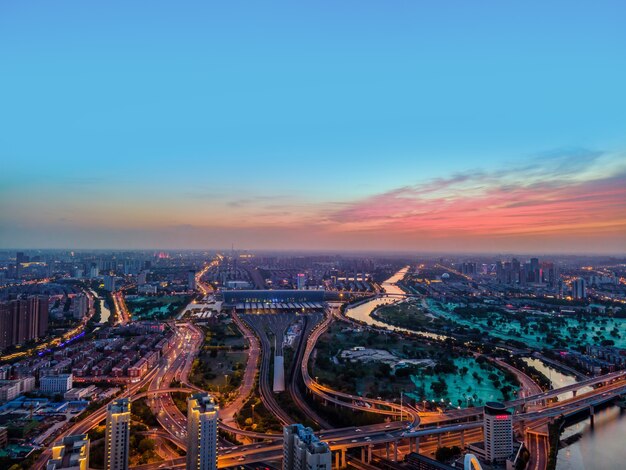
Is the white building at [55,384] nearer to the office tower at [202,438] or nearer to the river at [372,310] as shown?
the office tower at [202,438]

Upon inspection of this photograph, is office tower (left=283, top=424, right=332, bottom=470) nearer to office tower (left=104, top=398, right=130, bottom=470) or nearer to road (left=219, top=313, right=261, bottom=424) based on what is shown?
office tower (left=104, top=398, right=130, bottom=470)

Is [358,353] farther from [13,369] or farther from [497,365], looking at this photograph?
[13,369]

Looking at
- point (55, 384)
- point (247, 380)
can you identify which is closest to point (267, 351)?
point (247, 380)

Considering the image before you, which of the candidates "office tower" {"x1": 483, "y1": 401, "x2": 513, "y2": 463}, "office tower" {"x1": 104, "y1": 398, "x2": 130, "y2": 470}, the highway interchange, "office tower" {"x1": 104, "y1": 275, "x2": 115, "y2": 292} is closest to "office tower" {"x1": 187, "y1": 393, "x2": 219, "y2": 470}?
the highway interchange

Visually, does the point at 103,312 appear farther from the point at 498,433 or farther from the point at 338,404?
the point at 498,433

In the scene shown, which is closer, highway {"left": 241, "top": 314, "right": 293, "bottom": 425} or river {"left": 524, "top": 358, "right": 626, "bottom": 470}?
river {"left": 524, "top": 358, "right": 626, "bottom": 470}

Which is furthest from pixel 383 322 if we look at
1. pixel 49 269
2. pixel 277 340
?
pixel 49 269

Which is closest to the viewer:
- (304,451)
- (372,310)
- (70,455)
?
(70,455)
